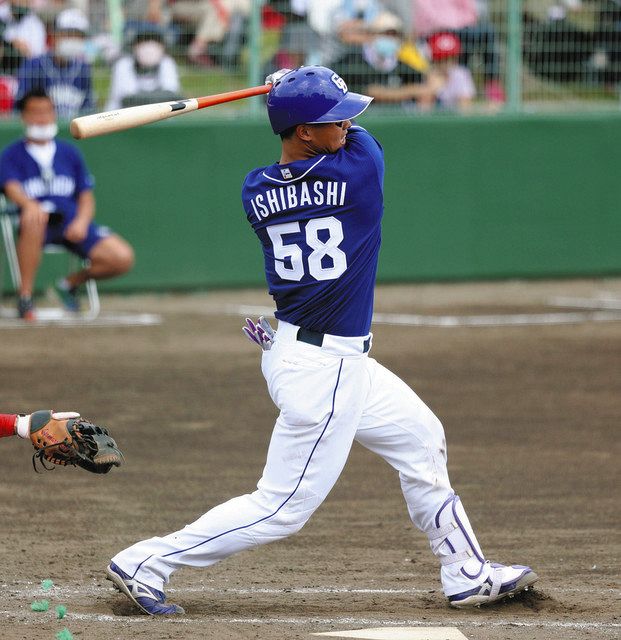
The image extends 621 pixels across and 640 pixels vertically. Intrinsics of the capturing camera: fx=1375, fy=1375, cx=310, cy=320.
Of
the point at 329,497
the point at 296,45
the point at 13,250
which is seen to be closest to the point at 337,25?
the point at 296,45

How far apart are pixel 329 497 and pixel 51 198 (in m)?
5.96

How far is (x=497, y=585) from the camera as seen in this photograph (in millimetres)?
4820

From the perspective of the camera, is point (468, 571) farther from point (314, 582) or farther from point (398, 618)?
point (314, 582)

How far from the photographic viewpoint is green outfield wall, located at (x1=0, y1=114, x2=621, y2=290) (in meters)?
13.0

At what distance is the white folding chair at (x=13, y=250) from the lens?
39.0 ft

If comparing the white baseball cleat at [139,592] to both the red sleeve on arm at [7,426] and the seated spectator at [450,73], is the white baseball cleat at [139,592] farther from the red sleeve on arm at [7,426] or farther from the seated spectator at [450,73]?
the seated spectator at [450,73]

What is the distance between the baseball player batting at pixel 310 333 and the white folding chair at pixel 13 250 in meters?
7.35

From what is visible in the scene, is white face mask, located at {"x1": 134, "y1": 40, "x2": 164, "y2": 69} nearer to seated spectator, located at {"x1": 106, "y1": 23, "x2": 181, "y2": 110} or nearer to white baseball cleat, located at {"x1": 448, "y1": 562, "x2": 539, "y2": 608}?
seated spectator, located at {"x1": 106, "y1": 23, "x2": 181, "y2": 110}

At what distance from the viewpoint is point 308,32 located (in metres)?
12.8

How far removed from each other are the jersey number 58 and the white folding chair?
7460 mm

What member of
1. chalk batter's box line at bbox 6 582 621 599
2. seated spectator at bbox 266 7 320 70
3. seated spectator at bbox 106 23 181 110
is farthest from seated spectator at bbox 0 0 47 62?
chalk batter's box line at bbox 6 582 621 599

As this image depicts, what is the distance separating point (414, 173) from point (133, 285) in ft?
9.83

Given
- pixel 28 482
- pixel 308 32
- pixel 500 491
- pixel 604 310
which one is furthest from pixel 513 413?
pixel 308 32

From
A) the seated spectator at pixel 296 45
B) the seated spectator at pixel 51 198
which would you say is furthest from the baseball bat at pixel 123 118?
the seated spectator at pixel 296 45
